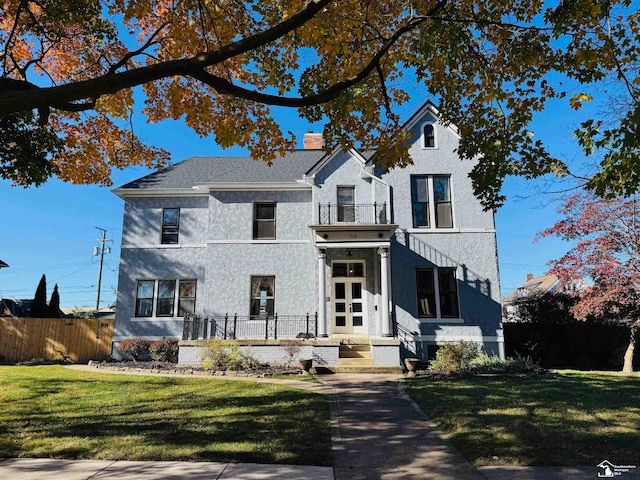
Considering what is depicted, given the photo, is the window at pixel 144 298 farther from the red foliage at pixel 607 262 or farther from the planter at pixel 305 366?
the red foliage at pixel 607 262

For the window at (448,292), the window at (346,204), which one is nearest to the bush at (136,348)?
the window at (346,204)

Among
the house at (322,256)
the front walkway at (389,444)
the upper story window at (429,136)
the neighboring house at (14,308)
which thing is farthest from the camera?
the neighboring house at (14,308)

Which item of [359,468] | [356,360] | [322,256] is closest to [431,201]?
[322,256]

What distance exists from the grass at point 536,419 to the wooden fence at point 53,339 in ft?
46.9

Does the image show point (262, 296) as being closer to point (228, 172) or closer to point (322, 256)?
point (322, 256)

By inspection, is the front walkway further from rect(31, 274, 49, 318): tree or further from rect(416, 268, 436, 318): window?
rect(31, 274, 49, 318): tree

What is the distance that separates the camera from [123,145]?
11.0 meters

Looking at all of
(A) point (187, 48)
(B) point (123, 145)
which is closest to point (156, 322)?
(B) point (123, 145)

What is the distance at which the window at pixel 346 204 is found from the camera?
58.4ft

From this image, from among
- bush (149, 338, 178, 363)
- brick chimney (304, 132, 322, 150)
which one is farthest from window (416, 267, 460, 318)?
bush (149, 338, 178, 363)

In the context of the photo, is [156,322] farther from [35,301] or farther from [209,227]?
[35,301]

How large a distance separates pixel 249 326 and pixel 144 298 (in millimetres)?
5200

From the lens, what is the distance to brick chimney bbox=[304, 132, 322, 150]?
73.7 ft

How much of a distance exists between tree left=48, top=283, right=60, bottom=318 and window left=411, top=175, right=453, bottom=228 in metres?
19.2
